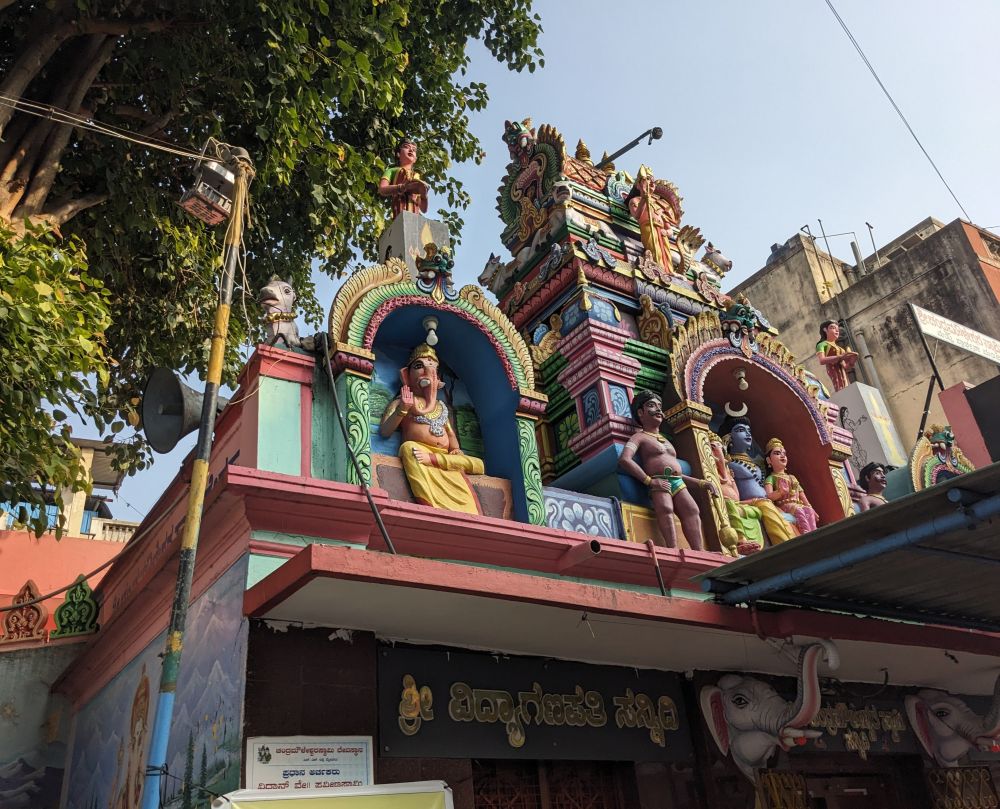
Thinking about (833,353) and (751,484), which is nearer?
(751,484)

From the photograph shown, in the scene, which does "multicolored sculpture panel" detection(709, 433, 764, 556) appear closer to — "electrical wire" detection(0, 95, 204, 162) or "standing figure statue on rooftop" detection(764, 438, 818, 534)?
"standing figure statue on rooftop" detection(764, 438, 818, 534)

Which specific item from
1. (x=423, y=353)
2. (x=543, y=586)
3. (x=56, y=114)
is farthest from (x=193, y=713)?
(x=56, y=114)

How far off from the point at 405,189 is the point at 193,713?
5.85 metres

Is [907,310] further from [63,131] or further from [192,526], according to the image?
[192,526]

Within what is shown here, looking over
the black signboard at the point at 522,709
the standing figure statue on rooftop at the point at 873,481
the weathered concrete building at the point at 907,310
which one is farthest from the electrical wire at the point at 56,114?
the weathered concrete building at the point at 907,310

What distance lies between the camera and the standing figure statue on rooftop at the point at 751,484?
9.30 meters

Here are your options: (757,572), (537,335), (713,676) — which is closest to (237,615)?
(757,572)

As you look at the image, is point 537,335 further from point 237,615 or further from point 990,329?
point 990,329

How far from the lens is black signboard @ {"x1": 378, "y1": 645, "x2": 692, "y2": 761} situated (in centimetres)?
589

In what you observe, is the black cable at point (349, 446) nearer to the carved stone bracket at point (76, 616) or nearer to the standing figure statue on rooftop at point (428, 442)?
the standing figure statue on rooftop at point (428, 442)

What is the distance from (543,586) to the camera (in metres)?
5.41

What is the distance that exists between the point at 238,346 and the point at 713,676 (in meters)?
7.45

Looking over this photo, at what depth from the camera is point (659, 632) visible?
6.47 meters

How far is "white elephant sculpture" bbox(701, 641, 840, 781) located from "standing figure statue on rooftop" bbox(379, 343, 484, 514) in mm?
2565
